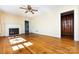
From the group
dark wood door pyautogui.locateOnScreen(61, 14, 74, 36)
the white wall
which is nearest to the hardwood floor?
the white wall

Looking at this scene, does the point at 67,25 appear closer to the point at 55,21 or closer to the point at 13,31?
the point at 55,21

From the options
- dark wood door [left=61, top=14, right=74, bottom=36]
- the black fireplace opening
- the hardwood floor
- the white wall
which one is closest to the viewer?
the hardwood floor

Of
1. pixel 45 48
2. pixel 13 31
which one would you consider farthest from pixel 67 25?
pixel 13 31

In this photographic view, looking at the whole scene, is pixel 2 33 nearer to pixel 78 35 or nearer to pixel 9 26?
pixel 9 26

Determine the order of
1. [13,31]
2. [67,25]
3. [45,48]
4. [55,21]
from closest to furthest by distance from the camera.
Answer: [45,48]
[55,21]
[67,25]
[13,31]

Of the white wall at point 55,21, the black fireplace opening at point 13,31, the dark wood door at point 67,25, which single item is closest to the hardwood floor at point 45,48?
the white wall at point 55,21

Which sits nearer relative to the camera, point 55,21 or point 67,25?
point 55,21

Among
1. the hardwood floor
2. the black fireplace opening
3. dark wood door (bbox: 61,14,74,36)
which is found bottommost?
the hardwood floor

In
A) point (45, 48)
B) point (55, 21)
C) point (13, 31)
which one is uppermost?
point (55, 21)

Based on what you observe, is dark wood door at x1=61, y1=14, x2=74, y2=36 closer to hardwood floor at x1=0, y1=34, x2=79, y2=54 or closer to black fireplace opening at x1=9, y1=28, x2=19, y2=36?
hardwood floor at x1=0, y1=34, x2=79, y2=54

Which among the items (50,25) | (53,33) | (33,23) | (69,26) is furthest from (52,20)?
(33,23)

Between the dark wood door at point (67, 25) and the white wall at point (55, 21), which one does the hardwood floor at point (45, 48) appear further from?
the dark wood door at point (67, 25)

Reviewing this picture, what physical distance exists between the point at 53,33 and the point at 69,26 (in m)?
1.39

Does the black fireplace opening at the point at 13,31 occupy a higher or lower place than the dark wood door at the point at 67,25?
lower
